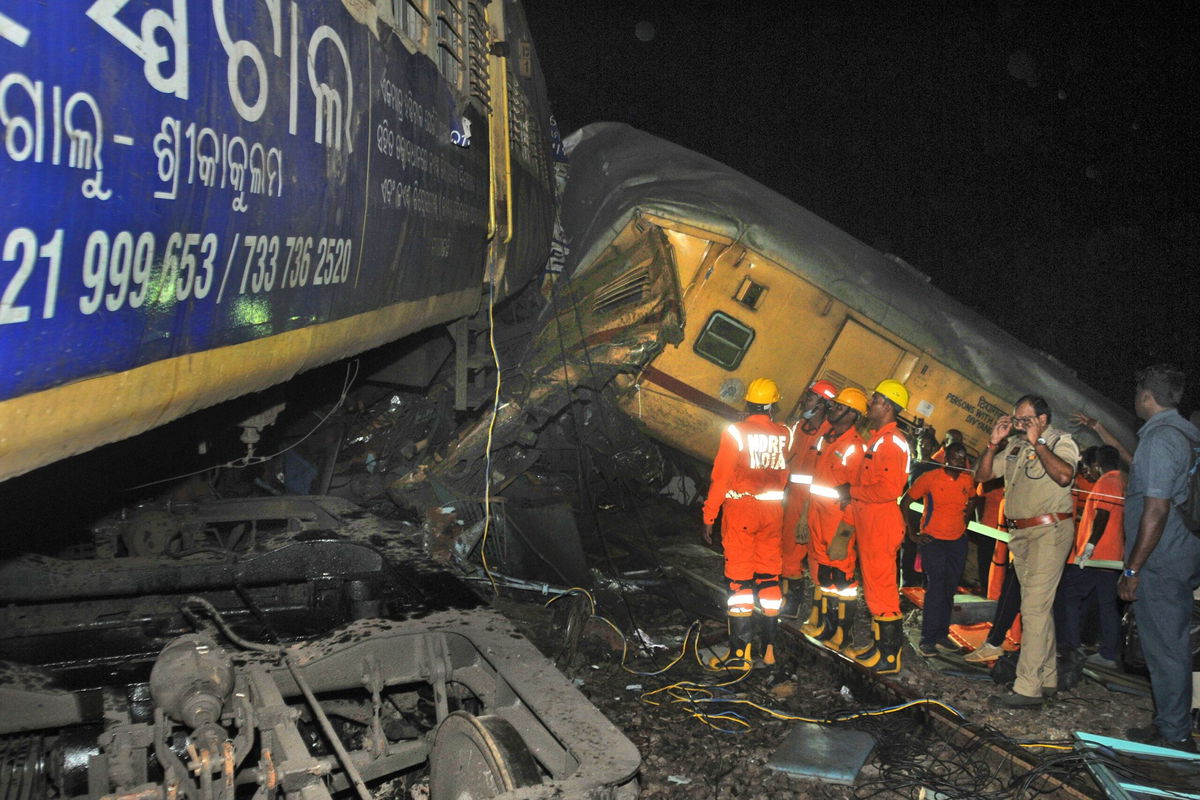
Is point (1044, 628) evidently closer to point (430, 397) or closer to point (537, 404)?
point (537, 404)

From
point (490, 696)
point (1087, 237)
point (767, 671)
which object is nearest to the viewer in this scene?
point (490, 696)

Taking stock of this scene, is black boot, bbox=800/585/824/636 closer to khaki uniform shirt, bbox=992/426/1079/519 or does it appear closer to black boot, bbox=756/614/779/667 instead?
black boot, bbox=756/614/779/667

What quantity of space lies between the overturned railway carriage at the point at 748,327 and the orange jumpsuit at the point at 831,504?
71.2 inches

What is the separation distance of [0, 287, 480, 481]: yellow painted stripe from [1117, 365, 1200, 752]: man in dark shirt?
393 cm

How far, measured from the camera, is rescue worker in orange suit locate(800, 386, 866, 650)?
6.08m

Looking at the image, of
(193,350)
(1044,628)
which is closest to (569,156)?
(1044,628)

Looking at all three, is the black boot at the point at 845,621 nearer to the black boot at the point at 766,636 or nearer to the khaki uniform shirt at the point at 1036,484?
the black boot at the point at 766,636

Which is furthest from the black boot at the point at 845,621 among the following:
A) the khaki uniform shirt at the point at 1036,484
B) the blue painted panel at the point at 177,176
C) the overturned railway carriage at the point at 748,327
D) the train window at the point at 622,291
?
the blue painted panel at the point at 177,176

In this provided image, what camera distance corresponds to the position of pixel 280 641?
3.30 metres

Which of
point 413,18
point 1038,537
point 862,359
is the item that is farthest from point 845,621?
point 413,18

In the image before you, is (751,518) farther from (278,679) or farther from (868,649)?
(278,679)

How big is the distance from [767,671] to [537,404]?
294 cm

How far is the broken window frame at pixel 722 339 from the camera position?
26.0ft

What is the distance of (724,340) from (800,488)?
167 cm
